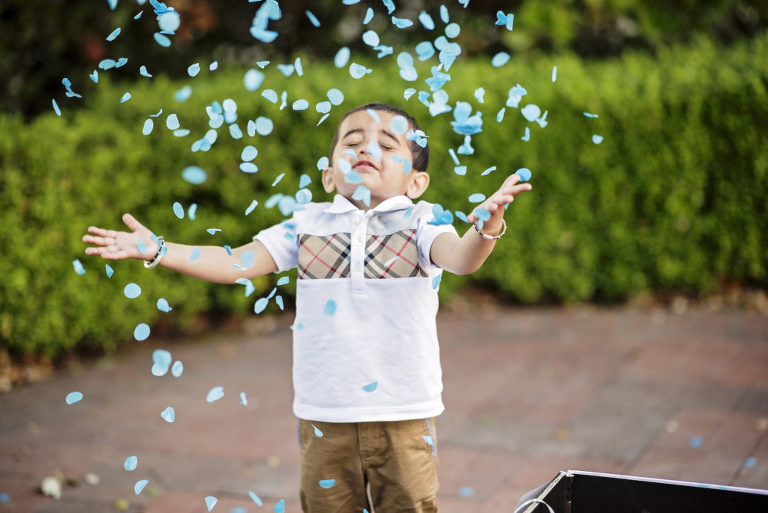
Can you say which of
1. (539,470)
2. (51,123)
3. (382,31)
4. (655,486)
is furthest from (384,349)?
(382,31)

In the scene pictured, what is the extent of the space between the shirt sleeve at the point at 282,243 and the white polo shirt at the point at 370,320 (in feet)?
0.36

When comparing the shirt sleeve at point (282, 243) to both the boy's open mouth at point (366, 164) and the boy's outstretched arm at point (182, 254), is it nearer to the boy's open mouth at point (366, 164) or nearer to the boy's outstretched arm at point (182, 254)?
the boy's outstretched arm at point (182, 254)

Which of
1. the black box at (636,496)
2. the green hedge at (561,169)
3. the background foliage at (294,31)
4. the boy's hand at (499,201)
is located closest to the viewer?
the boy's hand at (499,201)

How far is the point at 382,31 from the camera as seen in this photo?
923cm

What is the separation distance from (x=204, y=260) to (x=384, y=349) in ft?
1.73

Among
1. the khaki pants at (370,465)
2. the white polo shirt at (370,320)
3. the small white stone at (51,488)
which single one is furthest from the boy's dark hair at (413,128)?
the small white stone at (51,488)

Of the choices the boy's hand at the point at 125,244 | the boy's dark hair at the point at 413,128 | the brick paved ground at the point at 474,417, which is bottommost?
the brick paved ground at the point at 474,417

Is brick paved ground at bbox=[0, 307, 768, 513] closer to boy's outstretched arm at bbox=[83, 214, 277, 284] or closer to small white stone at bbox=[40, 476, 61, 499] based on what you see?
small white stone at bbox=[40, 476, 61, 499]

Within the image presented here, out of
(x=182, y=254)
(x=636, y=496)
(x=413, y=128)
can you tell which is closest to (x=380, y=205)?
(x=413, y=128)

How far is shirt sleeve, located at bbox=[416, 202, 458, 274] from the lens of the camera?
2178 mm

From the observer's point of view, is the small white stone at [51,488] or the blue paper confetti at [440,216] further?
the small white stone at [51,488]

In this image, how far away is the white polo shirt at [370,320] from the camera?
220cm

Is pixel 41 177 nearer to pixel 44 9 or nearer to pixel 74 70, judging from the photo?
pixel 44 9

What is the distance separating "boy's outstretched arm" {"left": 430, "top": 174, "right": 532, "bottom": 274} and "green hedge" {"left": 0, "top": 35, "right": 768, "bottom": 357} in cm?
368
